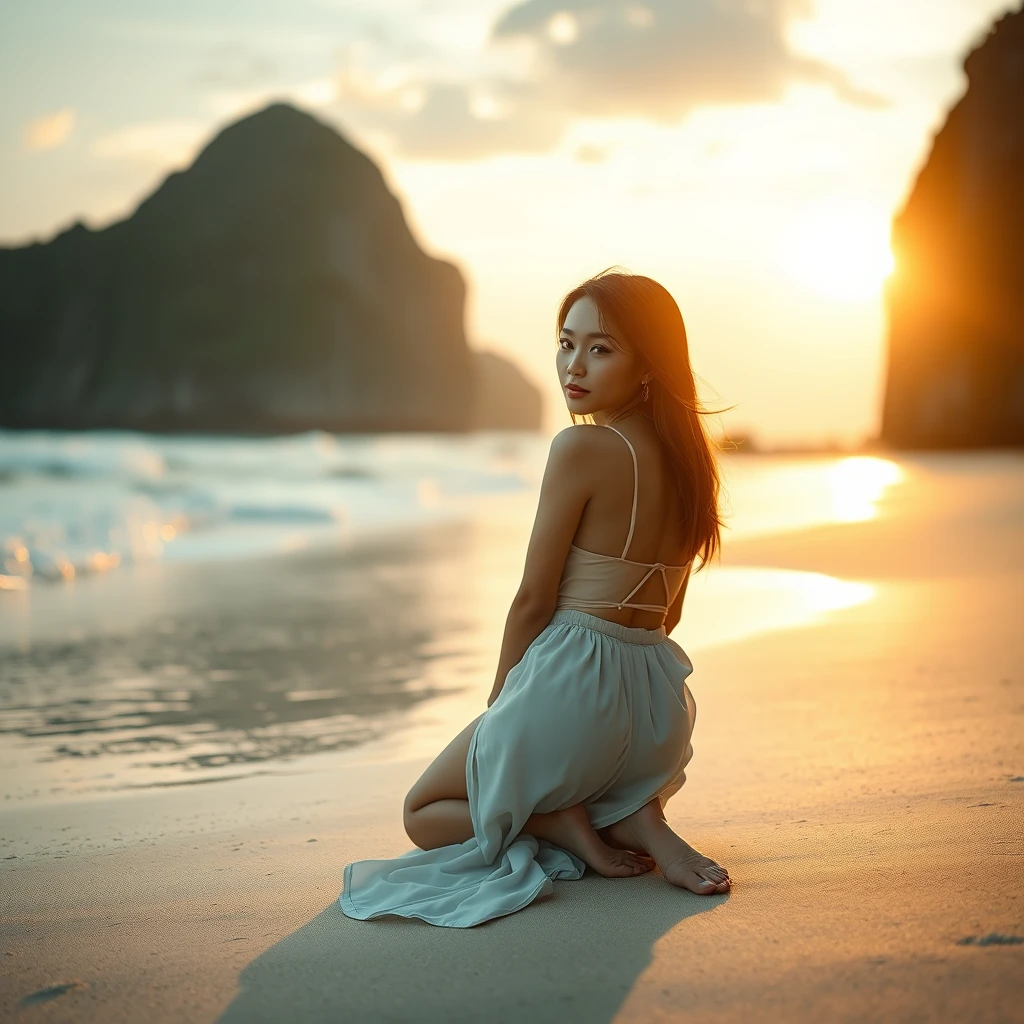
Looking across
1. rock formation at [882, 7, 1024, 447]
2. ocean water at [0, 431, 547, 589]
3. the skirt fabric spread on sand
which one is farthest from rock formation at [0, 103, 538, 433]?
the skirt fabric spread on sand

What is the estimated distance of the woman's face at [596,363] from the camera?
2652mm

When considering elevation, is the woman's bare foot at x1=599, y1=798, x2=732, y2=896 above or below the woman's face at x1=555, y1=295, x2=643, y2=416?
below

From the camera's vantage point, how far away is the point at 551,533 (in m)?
2.58

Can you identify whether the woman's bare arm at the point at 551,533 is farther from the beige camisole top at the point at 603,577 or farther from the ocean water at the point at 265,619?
the ocean water at the point at 265,619

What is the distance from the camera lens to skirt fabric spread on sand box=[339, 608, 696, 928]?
2.48 meters

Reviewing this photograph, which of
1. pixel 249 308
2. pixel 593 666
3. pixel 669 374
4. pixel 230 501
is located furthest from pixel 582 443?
pixel 249 308

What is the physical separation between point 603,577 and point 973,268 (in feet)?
197

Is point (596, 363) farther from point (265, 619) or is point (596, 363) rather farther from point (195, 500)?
point (195, 500)

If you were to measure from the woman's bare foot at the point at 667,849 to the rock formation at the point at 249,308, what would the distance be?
11449 cm

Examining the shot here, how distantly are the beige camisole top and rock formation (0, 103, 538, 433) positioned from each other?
114455 mm

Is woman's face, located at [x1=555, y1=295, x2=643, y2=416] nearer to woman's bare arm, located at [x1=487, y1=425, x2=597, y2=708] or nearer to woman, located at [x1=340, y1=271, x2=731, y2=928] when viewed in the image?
woman, located at [x1=340, y1=271, x2=731, y2=928]

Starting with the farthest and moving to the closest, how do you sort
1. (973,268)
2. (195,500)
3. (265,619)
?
(973,268) → (195,500) → (265,619)

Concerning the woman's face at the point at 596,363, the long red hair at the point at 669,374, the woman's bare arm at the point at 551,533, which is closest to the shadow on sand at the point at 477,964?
the woman's bare arm at the point at 551,533

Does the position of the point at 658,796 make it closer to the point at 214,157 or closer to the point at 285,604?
the point at 285,604
